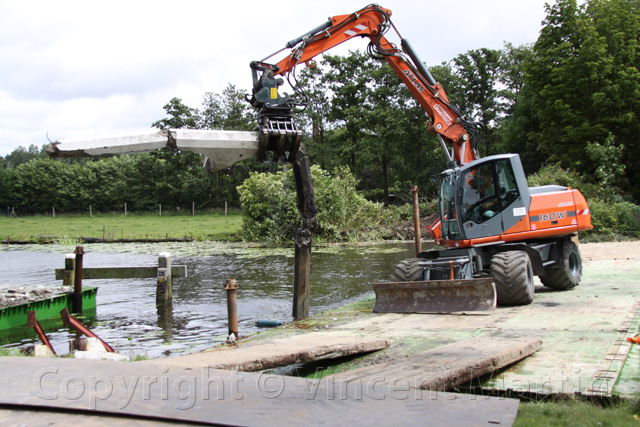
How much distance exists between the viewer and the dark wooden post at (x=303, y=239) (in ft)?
33.9

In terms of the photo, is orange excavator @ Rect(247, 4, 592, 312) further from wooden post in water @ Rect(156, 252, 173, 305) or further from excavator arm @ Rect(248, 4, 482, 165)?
wooden post in water @ Rect(156, 252, 173, 305)

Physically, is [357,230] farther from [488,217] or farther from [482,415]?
[482,415]

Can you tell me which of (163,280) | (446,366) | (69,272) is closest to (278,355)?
(446,366)

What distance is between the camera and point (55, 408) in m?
3.30

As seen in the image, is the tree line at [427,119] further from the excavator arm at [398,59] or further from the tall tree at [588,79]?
the excavator arm at [398,59]

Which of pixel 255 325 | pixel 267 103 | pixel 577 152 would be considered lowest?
pixel 255 325

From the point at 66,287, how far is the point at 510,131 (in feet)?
124

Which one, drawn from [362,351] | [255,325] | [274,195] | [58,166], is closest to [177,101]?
[58,166]

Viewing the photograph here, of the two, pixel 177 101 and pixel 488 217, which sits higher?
pixel 177 101

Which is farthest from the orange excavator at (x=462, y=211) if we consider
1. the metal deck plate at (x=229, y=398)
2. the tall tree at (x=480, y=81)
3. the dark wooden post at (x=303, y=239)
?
the tall tree at (x=480, y=81)

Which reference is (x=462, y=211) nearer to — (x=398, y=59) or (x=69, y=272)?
(x=398, y=59)

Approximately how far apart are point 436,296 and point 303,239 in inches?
102

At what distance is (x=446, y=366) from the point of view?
5008mm

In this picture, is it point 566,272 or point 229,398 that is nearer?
point 229,398
